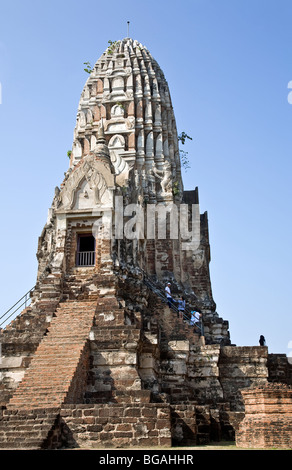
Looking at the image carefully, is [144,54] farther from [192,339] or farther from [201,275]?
[192,339]

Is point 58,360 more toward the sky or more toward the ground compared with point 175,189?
more toward the ground

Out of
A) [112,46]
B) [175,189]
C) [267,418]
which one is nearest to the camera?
[267,418]

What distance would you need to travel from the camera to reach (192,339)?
17.4 meters

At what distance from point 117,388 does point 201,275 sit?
35.5 ft

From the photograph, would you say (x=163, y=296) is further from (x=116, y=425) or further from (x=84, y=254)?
(x=116, y=425)

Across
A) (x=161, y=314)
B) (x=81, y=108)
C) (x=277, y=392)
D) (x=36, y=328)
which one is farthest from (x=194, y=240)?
(x=277, y=392)
